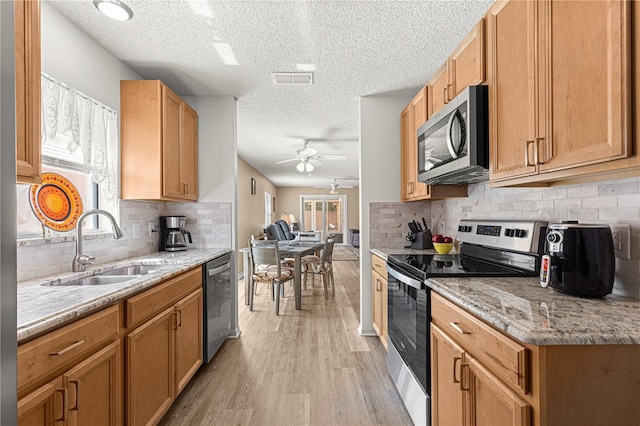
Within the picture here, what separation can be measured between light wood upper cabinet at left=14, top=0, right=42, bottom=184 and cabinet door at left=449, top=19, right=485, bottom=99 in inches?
77.2

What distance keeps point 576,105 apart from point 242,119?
3.47 m

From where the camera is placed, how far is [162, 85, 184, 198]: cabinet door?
8.07 ft

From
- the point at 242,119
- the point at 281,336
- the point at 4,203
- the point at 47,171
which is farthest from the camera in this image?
the point at 242,119

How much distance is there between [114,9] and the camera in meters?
1.77

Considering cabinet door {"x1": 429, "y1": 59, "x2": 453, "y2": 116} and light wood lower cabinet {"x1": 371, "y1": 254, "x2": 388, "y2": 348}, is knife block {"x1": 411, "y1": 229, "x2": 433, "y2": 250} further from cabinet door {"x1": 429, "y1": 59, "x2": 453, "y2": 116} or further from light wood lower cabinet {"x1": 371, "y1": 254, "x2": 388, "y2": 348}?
cabinet door {"x1": 429, "y1": 59, "x2": 453, "y2": 116}

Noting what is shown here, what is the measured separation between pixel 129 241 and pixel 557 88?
2.78 meters

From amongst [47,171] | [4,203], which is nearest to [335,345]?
[47,171]

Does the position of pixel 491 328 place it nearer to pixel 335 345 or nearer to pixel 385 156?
pixel 335 345

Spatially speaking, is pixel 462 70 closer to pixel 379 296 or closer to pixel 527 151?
pixel 527 151

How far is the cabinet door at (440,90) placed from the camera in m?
2.04

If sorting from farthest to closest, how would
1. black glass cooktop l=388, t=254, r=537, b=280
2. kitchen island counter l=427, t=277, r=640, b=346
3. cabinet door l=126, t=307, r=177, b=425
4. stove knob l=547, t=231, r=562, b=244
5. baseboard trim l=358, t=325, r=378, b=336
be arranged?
baseboard trim l=358, t=325, r=378, b=336 → black glass cooktop l=388, t=254, r=537, b=280 → cabinet door l=126, t=307, r=177, b=425 → stove knob l=547, t=231, r=562, b=244 → kitchen island counter l=427, t=277, r=640, b=346

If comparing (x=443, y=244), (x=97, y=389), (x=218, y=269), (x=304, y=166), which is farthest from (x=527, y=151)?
(x=304, y=166)

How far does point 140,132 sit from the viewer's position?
245 centimetres

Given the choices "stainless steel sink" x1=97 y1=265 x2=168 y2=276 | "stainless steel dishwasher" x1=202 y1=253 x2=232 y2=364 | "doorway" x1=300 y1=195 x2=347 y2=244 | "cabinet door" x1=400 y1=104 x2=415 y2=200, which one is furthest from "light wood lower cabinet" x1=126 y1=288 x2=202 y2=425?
"doorway" x1=300 y1=195 x2=347 y2=244
